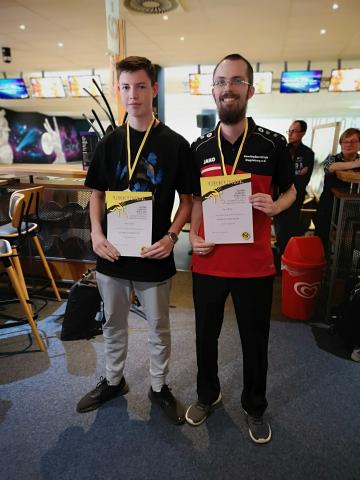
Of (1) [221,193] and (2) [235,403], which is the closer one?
(1) [221,193]

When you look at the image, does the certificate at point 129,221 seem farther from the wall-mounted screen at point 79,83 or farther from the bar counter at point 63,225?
the wall-mounted screen at point 79,83

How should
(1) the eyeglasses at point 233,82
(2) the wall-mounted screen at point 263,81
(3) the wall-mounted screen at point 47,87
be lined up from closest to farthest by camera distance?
(1) the eyeglasses at point 233,82 → (2) the wall-mounted screen at point 263,81 → (3) the wall-mounted screen at point 47,87

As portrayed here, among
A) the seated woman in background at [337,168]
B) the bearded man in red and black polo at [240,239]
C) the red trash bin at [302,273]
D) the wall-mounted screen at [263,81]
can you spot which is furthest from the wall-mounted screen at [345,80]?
the bearded man in red and black polo at [240,239]

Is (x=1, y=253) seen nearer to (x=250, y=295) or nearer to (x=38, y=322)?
(x=38, y=322)

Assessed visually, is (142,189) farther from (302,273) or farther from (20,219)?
(302,273)

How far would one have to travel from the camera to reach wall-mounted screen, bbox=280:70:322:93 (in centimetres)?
678

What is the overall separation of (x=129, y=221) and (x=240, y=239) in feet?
1.64

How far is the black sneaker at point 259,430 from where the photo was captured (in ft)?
5.48

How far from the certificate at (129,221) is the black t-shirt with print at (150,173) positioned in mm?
61

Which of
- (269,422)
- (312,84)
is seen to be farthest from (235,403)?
(312,84)

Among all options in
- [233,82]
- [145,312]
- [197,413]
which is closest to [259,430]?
[197,413]

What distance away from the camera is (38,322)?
2.84m

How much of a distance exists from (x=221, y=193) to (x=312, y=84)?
672cm

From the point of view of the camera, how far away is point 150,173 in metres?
1.51
